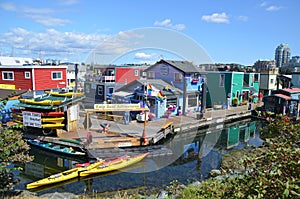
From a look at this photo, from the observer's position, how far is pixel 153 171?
440 inches

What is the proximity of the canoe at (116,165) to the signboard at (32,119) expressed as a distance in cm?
492

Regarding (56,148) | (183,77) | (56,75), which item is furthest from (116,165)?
(56,75)

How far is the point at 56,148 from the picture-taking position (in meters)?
12.8

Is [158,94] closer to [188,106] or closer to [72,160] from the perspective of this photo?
[188,106]

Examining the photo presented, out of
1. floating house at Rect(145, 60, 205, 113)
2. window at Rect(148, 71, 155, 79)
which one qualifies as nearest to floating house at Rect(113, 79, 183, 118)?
floating house at Rect(145, 60, 205, 113)

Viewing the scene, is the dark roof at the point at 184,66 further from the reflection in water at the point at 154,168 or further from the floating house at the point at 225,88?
the reflection in water at the point at 154,168

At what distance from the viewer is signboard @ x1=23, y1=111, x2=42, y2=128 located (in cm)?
1315

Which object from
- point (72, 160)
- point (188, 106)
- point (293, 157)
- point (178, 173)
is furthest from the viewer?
point (188, 106)

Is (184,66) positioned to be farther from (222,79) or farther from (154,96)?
(222,79)

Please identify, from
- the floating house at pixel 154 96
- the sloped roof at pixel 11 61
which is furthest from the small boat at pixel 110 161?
the sloped roof at pixel 11 61

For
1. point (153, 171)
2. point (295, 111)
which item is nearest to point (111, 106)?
point (153, 171)

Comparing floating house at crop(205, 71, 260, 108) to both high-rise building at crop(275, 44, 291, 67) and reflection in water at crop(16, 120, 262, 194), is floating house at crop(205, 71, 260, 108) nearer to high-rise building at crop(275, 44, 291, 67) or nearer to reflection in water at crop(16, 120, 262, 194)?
reflection in water at crop(16, 120, 262, 194)

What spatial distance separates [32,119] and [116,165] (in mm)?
6032

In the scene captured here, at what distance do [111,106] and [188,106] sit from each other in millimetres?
10218
